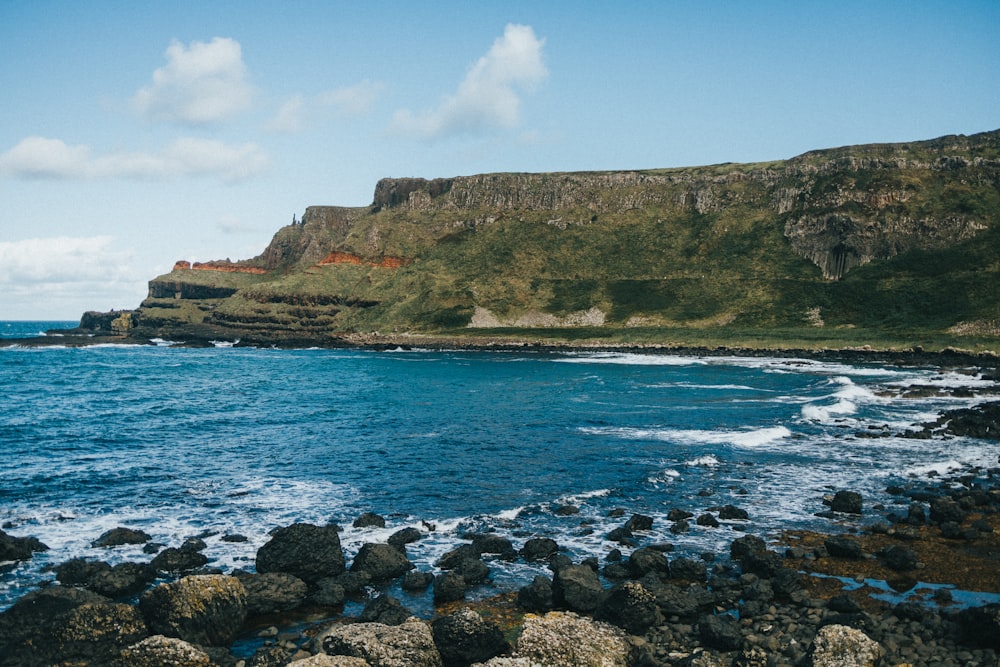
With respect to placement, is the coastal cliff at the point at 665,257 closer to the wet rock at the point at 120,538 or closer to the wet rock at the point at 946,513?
the wet rock at the point at 946,513

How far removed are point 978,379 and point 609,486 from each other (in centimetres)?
5792

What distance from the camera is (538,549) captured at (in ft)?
63.3

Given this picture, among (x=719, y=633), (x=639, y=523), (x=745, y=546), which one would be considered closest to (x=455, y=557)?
(x=639, y=523)

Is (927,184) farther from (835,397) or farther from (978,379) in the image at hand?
(835,397)

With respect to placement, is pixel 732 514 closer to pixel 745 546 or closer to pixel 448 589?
pixel 745 546

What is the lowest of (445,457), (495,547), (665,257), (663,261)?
(495,547)

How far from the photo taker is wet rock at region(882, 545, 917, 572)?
1775 centimetres

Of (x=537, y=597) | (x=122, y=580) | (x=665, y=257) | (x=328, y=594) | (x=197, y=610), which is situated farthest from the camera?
(x=665, y=257)

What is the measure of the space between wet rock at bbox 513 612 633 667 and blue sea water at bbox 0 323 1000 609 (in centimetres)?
423

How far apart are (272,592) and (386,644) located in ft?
16.4

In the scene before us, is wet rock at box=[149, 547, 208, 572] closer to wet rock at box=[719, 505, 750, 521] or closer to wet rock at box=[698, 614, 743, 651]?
wet rock at box=[698, 614, 743, 651]

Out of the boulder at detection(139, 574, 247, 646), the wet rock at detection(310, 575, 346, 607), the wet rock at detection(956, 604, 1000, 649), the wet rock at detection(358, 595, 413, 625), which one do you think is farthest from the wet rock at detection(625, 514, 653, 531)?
the boulder at detection(139, 574, 247, 646)

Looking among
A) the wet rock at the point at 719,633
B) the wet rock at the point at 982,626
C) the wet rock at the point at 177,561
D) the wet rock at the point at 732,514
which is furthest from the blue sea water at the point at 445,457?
the wet rock at the point at 982,626

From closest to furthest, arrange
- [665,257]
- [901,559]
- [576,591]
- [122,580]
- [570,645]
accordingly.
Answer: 1. [570,645]
2. [576,591]
3. [122,580]
4. [901,559]
5. [665,257]
